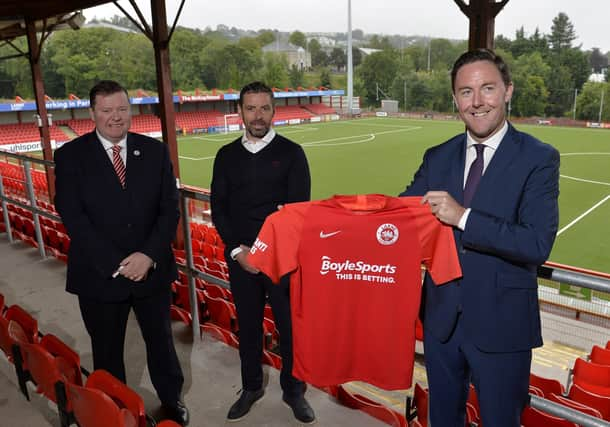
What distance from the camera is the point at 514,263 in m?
1.87

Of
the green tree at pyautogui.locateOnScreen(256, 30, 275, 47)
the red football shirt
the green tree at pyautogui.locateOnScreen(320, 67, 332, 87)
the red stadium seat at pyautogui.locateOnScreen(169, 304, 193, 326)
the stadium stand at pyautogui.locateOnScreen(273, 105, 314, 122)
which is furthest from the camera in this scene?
the green tree at pyautogui.locateOnScreen(256, 30, 275, 47)

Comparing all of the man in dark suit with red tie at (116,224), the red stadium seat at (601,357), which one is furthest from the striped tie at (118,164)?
the red stadium seat at (601,357)

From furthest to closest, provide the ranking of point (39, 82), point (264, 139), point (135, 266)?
point (39, 82) < point (264, 139) < point (135, 266)

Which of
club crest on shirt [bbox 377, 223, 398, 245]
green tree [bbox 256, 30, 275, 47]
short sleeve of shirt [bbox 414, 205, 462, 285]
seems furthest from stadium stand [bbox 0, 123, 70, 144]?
green tree [bbox 256, 30, 275, 47]

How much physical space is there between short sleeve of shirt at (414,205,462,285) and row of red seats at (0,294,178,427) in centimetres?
124

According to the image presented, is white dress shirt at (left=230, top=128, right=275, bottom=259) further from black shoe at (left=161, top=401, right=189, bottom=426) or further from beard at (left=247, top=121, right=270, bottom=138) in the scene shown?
black shoe at (left=161, top=401, right=189, bottom=426)

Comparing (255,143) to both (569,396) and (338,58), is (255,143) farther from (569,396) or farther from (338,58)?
(338,58)

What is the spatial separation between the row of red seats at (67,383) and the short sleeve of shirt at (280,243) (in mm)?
760

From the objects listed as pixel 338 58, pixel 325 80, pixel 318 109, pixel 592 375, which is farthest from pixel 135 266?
pixel 338 58

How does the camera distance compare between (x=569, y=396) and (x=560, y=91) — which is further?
(x=560, y=91)

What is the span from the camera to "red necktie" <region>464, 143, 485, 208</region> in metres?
1.94

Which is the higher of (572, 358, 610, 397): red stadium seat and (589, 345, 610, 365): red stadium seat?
(572, 358, 610, 397): red stadium seat

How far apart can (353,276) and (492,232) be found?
694 millimetres

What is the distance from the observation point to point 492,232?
5.74 ft
